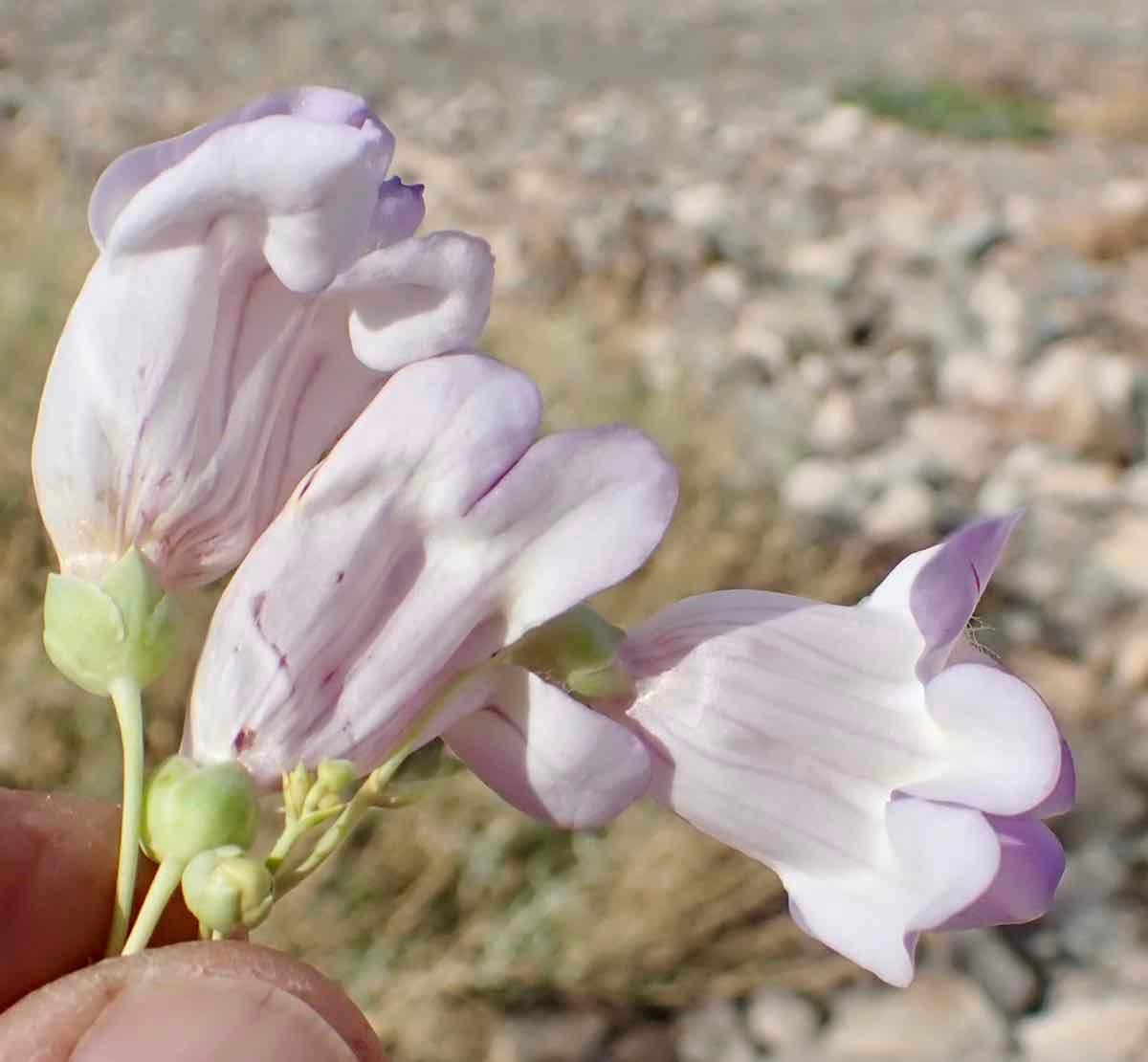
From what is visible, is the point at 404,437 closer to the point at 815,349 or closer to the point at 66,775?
the point at 66,775

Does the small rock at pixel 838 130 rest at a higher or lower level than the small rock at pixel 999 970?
lower

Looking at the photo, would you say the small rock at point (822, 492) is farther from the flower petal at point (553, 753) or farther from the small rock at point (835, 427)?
the flower petal at point (553, 753)

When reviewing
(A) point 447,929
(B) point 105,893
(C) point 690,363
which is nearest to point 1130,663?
(C) point 690,363

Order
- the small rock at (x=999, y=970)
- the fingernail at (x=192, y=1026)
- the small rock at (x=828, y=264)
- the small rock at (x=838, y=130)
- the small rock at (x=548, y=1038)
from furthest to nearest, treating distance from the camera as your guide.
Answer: the small rock at (x=838, y=130) < the small rock at (x=828, y=264) < the small rock at (x=999, y=970) < the small rock at (x=548, y=1038) < the fingernail at (x=192, y=1026)

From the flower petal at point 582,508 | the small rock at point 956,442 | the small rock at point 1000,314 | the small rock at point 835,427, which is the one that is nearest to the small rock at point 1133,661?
the small rock at point 956,442

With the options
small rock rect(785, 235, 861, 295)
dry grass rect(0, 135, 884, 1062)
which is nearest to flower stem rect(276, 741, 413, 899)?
dry grass rect(0, 135, 884, 1062)

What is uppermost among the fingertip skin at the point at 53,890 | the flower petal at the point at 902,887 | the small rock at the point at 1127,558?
the flower petal at the point at 902,887
